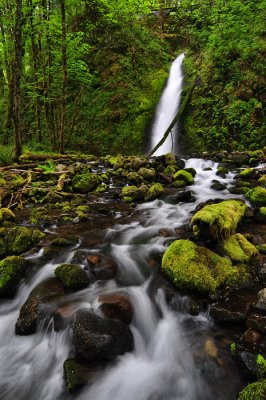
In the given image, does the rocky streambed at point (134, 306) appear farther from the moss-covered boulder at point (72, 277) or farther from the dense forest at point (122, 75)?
the dense forest at point (122, 75)

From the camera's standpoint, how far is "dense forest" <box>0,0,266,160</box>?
12.2 metres

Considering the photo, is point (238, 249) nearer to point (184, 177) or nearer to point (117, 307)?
point (117, 307)

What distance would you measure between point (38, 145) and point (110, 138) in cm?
384

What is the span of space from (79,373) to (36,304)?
1139mm

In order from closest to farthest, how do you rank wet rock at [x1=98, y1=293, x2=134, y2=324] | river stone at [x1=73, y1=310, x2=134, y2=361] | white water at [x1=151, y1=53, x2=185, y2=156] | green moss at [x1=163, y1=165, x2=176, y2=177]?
1. river stone at [x1=73, y1=310, x2=134, y2=361]
2. wet rock at [x1=98, y1=293, x2=134, y2=324]
3. green moss at [x1=163, y1=165, x2=176, y2=177]
4. white water at [x1=151, y1=53, x2=185, y2=156]

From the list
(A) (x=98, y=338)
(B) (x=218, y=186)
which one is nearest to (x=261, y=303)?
(A) (x=98, y=338)

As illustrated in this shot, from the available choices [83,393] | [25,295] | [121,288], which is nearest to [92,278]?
[121,288]

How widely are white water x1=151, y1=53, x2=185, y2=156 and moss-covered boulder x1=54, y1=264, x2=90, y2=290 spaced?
10.8m

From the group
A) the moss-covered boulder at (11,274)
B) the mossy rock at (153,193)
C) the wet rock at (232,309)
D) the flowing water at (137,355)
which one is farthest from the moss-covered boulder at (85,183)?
the wet rock at (232,309)

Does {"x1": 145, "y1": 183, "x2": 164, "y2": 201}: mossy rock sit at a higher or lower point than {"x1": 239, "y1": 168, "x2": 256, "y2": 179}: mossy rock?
lower

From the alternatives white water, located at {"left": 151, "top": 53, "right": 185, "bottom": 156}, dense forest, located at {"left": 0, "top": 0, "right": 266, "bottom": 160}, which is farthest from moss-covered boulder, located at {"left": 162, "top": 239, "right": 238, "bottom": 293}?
white water, located at {"left": 151, "top": 53, "right": 185, "bottom": 156}

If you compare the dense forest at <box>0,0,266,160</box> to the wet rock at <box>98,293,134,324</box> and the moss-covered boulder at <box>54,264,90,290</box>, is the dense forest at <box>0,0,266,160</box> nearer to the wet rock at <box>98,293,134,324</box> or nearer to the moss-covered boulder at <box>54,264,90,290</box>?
the moss-covered boulder at <box>54,264,90,290</box>

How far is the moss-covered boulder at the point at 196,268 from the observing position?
12.2 ft

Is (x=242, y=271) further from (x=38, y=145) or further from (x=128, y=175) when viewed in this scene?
(x=38, y=145)
